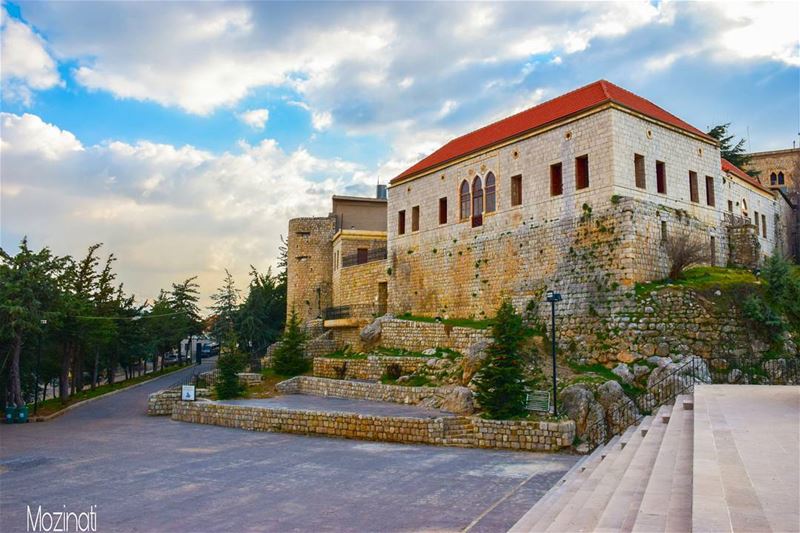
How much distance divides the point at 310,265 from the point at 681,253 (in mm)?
23700

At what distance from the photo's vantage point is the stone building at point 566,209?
1870 centimetres

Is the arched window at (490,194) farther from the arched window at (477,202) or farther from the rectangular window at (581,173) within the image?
the rectangular window at (581,173)

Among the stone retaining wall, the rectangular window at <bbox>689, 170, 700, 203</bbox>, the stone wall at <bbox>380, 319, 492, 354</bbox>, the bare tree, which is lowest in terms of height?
the stone retaining wall

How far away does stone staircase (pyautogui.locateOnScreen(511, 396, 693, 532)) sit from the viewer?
221 inches

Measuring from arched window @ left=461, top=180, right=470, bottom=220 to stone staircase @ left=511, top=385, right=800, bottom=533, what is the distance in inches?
574

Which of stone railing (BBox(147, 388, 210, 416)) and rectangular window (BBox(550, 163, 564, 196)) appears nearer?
rectangular window (BBox(550, 163, 564, 196))

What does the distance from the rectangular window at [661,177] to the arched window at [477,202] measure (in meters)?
7.10

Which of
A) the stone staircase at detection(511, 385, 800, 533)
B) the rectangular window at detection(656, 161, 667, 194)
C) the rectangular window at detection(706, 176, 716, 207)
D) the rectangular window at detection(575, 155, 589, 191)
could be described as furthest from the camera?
the rectangular window at detection(706, 176, 716, 207)

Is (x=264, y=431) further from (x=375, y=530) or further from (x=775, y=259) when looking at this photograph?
(x=775, y=259)

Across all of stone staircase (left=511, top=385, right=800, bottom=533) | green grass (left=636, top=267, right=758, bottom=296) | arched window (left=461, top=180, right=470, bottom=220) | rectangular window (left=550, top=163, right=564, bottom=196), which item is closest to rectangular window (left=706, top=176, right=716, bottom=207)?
green grass (left=636, top=267, right=758, bottom=296)

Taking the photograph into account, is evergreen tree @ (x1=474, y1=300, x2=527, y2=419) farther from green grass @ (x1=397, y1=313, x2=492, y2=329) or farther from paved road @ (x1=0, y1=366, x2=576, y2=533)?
green grass @ (x1=397, y1=313, x2=492, y2=329)

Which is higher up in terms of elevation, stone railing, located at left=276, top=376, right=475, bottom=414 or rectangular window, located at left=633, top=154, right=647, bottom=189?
rectangular window, located at left=633, top=154, right=647, bottom=189

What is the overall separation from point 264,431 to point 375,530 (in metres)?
10.5

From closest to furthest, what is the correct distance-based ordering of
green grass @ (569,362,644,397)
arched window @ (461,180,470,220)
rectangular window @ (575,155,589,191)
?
green grass @ (569,362,644,397) → rectangular window @ (575,155,589,191) → arched window @ (461,180,470,220)
